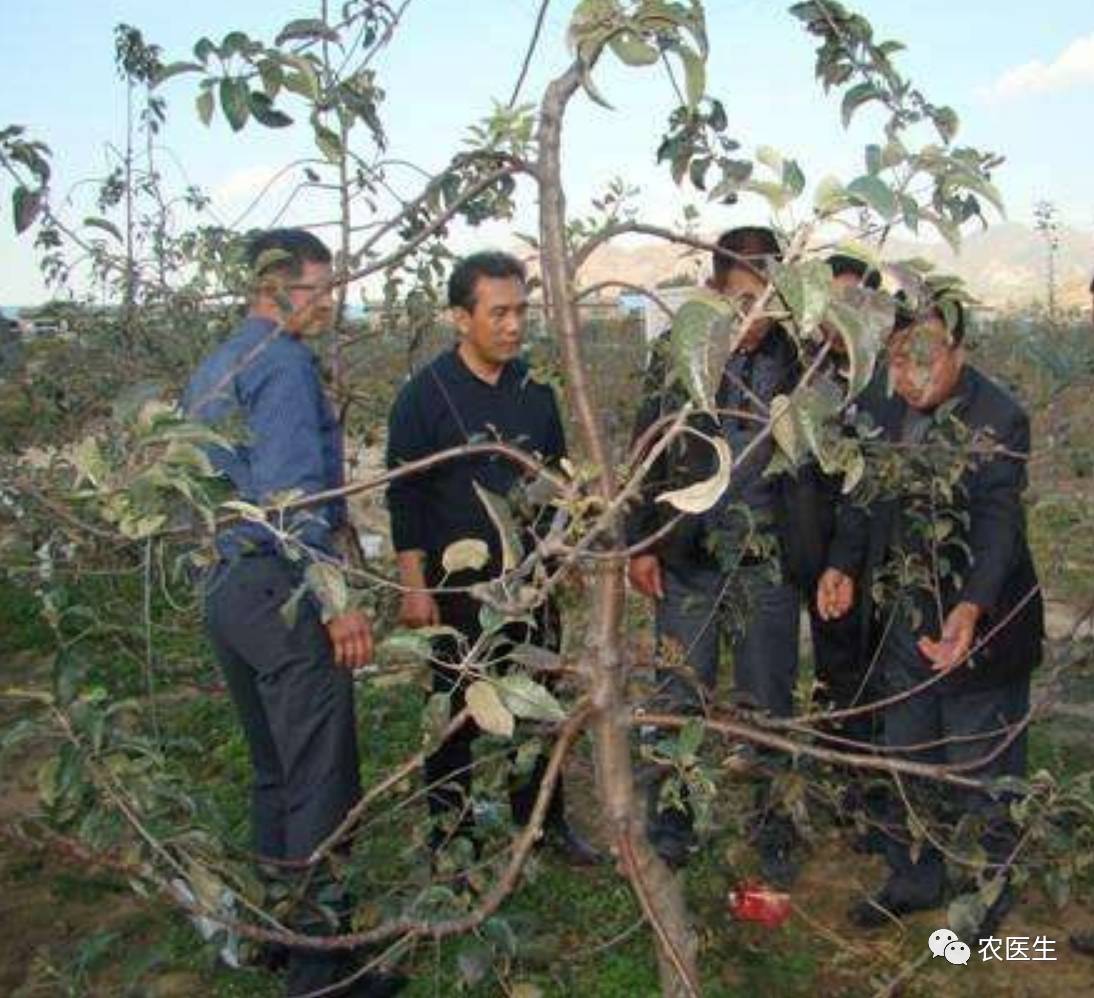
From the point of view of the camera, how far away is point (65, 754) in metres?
1.40

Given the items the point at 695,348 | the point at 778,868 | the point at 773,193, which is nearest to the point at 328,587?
the point at 695,348

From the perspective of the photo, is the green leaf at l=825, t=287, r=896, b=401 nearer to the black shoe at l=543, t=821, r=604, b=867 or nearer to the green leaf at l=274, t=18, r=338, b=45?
the green leaf at l=274, t=18, r=338, b=45

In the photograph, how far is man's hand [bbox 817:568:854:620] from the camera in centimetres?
332

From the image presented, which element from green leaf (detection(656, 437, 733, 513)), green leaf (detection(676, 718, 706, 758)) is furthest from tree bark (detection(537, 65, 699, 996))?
green leaf (detection(656, 437, 733, 513))

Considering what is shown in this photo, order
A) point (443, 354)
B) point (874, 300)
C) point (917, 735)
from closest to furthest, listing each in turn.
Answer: point (874, 300), point (917, 735), point (443, 354)

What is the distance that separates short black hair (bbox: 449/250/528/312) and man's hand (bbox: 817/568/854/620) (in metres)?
1.19

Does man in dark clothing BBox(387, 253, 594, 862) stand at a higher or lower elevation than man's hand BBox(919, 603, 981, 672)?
higher

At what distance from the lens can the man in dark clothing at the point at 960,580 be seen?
2.65m

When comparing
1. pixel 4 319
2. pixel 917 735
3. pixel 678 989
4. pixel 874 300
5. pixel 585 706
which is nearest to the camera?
pixel 874 300

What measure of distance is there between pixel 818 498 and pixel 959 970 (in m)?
1.27

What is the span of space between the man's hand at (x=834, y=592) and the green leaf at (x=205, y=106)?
2358 millimetres

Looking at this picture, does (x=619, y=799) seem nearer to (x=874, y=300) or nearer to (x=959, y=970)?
(x=874, y=300)

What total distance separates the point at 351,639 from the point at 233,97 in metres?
1.44

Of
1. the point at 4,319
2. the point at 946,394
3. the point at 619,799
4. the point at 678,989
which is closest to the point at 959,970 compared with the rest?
the point at 946,394
